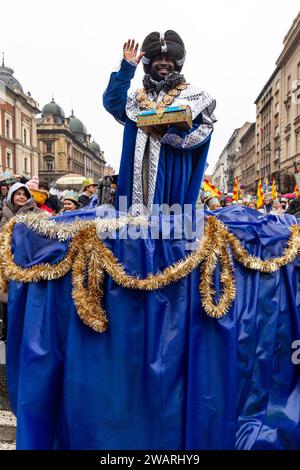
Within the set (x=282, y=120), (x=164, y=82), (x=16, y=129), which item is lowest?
(x=164, y=82)

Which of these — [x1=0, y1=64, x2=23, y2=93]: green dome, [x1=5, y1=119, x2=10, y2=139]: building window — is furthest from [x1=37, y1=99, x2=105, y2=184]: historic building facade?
[x1=5, y1=119, x2=10, y2=139]: building window

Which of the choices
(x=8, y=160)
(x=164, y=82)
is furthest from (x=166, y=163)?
(x=8, y=160)

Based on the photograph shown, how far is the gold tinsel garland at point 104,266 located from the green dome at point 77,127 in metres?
95.3

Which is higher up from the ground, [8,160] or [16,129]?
[16,129]

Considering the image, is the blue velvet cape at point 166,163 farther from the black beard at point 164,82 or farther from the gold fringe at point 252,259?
the gold fringe at point 252,259

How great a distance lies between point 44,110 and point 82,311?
3320 inches

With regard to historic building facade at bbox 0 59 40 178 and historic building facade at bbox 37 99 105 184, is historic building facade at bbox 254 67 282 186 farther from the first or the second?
historic building facade at bbox 37 99 105 184

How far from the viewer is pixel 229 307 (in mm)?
1717

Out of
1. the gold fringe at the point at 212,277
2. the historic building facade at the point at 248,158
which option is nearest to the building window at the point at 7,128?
the historic building facade at the point at 248,158

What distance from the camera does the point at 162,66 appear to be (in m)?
2.27

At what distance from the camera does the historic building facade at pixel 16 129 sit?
4900cm

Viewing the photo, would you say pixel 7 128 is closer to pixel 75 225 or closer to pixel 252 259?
pixel 75 225

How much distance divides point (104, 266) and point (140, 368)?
18.4 inches

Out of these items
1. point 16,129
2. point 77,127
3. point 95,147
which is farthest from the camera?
point 95,147
